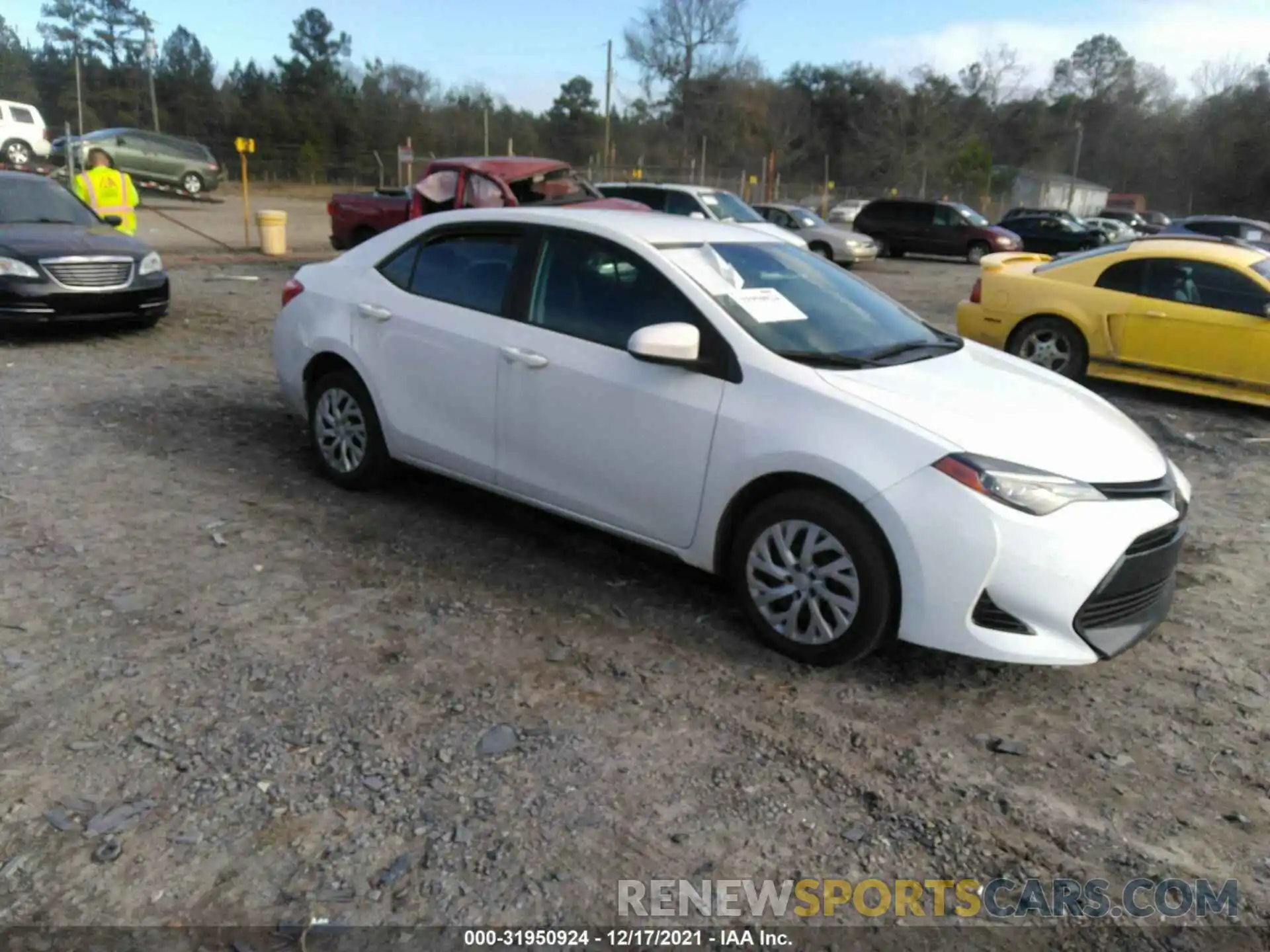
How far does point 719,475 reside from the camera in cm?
382

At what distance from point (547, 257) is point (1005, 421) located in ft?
6.98

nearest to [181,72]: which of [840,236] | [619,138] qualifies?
[619,138]

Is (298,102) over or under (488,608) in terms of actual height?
over

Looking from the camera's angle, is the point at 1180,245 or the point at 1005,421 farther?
the point at 1180,245

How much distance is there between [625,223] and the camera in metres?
4.53

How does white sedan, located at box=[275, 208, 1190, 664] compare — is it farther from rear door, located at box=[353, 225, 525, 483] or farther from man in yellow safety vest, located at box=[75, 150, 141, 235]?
man in yellow safety vest, located at box=[75, 150, 141, 235]

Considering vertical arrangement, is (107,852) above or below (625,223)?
below

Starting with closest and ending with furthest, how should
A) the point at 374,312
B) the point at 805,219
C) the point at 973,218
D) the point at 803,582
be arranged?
the point at 803,582 < the point at 374,312 < the point at 805,219 < the point at 973,218

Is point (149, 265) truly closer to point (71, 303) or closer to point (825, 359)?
point (71, 303)

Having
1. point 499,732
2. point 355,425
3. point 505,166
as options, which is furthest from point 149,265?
point 499,732

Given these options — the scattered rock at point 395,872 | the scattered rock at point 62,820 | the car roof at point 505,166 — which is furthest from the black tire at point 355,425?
the car roof at point 505,166

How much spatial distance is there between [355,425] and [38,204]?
6.58 m

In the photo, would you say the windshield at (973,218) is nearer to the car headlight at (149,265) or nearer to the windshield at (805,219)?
the windshield at (805,219)

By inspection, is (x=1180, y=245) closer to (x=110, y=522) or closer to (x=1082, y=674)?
(x=1082, y=674)
